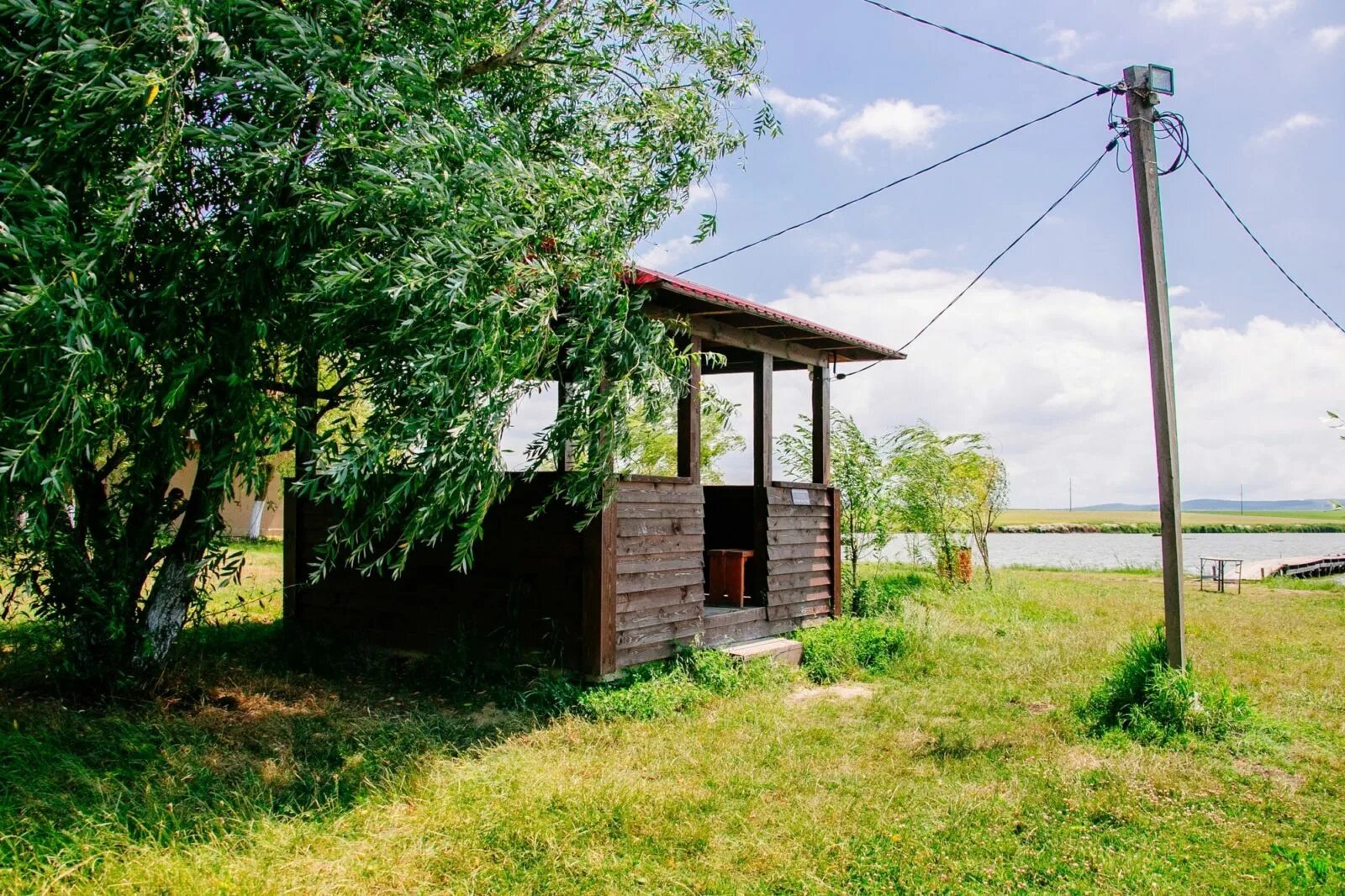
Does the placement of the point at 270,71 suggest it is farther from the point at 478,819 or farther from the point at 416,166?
the point at 478,819

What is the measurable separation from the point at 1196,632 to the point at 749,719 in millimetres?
7577

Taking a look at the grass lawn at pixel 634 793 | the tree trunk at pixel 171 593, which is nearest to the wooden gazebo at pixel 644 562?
the grass lawn at pixel 634 793

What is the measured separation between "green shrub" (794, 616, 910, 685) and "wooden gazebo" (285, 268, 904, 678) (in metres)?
0.42

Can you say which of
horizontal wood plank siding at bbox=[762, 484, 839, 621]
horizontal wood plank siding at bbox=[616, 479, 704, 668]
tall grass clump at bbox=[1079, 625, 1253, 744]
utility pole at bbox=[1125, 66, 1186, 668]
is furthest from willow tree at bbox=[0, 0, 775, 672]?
tall grass clump at bbox=[1079, 625, 1253, 744]

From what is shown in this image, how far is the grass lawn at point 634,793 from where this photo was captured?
14.1 ft

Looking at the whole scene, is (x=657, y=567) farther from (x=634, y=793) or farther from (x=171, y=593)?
(x=171, y=593)

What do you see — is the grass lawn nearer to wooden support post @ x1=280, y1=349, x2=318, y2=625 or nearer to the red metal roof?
wooden support post @ x1=280, y1=349, x2=318, y2=625

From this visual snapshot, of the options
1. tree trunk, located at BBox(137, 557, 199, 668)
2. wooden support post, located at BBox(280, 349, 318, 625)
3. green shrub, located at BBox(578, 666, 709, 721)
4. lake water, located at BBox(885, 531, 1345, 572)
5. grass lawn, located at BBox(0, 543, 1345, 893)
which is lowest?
grass lawn, located at BBox(0, 543, 1345, 893)

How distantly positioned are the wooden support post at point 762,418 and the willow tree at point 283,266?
9.70 feet

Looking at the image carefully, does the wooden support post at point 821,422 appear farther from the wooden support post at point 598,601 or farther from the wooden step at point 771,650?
the wooden support post at point 598,601

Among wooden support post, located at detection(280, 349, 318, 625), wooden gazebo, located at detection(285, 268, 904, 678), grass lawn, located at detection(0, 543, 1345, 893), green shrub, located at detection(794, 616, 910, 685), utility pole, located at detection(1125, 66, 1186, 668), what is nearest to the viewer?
grass lawn, located at detection(0, 543, 1345, 893)

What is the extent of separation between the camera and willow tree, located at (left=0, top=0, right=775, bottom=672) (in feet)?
15.1

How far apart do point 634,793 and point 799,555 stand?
17.0 feet

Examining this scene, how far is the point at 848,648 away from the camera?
936cm
